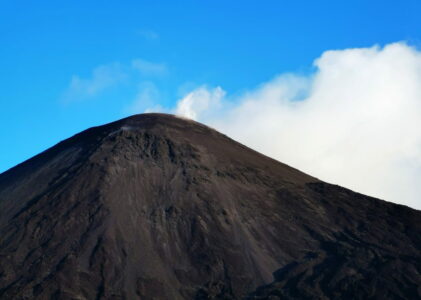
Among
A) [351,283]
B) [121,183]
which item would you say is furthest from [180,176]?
[351,283]

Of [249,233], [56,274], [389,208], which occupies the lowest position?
[56,274]

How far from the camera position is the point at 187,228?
9475 centimetres

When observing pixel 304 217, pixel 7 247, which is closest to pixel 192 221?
pixel 304 217

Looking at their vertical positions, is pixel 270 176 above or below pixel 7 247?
above

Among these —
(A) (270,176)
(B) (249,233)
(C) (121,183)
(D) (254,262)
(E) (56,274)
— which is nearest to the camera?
(E) (56,274)

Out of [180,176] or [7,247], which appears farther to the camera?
[180,176]

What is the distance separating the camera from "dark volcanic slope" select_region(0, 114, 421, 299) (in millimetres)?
84625

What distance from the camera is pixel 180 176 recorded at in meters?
105

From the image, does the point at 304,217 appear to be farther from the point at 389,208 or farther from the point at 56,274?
the point at 56,274

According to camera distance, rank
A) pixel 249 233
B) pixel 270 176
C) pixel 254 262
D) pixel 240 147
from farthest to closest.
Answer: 1. pixel 240 147
2. pixel 270 176
3. pixel 249 233
4. pixel 254 262

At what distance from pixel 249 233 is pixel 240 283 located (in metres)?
11.0

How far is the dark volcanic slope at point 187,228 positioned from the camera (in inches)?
3332

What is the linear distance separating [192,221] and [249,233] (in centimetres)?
746

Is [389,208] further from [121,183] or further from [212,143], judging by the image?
[121,183]
